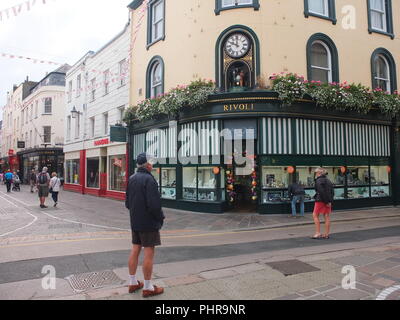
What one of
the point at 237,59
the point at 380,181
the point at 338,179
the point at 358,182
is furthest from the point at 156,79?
the point at 380,181

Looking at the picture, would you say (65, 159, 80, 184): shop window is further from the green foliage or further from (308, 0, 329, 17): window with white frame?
(308, 0, 329, 17): window with white frame

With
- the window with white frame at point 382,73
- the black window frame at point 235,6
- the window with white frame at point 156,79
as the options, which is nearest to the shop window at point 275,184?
the black window frame at point 235,6

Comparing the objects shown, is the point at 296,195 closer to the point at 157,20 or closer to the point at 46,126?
the point at 157,20

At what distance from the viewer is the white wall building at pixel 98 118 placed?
18609mm

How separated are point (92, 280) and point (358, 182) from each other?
12998 millimetres

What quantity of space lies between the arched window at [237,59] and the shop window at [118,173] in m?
8.64

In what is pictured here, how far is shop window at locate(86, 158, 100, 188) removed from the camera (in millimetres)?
21328

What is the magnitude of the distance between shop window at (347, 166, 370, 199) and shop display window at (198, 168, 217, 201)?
6.26m

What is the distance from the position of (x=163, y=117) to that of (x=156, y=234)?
35.4ft

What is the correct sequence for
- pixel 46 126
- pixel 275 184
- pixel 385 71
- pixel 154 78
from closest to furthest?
pixel 275 184 < pixel 385 71 < pixel 154 78 < pixel 46 126

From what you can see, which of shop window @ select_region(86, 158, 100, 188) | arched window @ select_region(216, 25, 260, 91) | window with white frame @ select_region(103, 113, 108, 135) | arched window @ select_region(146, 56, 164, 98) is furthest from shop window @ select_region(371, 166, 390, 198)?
shop window @ select_region(86, 158, 100, 188)

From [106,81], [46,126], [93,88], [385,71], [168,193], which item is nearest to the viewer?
[168,193]

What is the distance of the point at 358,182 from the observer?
543 inches
